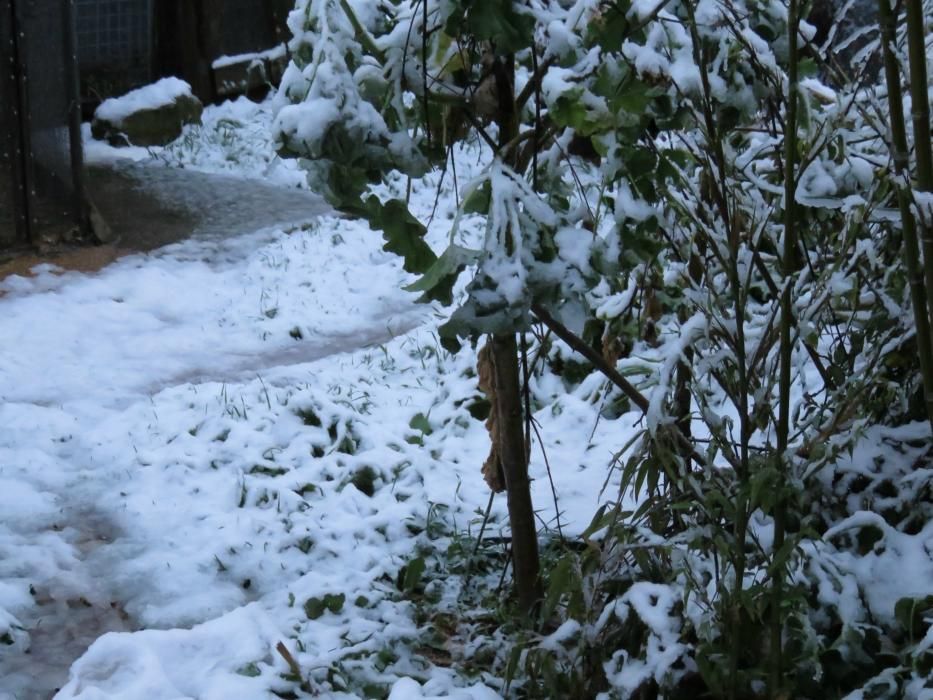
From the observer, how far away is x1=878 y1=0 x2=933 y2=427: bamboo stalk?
87.2 inches

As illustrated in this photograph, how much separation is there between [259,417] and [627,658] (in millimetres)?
2560

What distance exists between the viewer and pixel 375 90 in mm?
2750

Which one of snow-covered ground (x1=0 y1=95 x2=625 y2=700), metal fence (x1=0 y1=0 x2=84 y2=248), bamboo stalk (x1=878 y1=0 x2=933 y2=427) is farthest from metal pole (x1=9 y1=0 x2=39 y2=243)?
bamboo stalk (x1=878 y1=0 x2=933 y2=427)

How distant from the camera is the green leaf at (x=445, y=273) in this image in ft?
8.27

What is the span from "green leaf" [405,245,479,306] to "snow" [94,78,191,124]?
8.22m

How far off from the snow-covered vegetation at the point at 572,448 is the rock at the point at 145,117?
18.9 feet

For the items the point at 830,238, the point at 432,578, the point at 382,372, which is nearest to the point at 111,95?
the point at 382,372

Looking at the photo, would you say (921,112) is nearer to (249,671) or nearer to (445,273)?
(445,273)

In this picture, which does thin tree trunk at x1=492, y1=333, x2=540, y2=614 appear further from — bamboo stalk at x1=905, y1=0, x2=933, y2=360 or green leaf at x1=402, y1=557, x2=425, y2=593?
bamboo stalk at x1=905, y1=0, x2=933, y2=360

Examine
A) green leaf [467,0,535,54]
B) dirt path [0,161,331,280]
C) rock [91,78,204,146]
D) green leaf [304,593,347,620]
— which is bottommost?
green leaf [304,593,347,620]

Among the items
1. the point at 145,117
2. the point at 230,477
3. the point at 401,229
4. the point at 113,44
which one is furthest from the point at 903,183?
the point at 113,44

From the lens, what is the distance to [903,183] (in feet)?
7.32

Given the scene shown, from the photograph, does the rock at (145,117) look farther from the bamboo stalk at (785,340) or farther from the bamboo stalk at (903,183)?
the bamboo stalk at (903,183)

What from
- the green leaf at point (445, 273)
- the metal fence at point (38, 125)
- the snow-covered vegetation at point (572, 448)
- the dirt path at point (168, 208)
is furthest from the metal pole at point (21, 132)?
the green leaf at point (445, 273)
